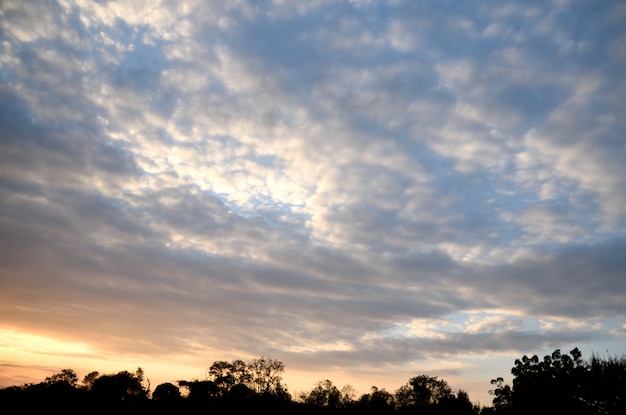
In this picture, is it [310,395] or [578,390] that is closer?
[578,390]

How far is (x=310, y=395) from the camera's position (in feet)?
422

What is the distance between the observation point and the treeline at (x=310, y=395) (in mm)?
54281

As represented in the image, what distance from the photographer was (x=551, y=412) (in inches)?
3051

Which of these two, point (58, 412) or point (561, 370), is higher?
point (561, 370)

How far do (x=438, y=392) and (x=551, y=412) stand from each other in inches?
2239

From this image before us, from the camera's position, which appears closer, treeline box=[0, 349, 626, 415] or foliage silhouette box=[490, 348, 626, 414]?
treeline box=[0, 349, 626, 415]

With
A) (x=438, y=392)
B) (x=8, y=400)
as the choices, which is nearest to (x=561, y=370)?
(x=438, y=392)

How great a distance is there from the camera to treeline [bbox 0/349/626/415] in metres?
54.3

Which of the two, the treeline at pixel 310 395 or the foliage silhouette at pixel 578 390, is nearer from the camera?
the treeline at pixel 310 395

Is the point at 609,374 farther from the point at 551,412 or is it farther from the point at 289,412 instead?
the point at 289,412

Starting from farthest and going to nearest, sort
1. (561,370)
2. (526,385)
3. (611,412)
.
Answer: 1. (561,370)
2. (526,385)
3. (611,412)

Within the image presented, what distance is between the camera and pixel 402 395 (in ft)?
440

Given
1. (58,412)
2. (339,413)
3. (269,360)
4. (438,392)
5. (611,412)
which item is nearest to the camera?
(58,412)

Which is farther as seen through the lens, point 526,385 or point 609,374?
point 526,385
